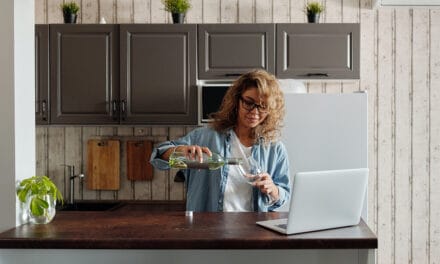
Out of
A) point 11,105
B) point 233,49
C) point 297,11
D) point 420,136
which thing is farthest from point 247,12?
point 11,105

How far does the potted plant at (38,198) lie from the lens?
1.75m

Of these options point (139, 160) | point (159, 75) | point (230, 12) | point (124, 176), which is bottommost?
point (124, 176)

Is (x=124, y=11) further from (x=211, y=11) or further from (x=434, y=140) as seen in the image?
(x=434, y=140)

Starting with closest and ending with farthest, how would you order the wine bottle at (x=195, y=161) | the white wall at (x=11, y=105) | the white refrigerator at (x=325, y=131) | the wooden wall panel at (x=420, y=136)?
1. the white wall at (x=11, y=105)
2. the wine bottle at (x=195, y=161)
3. the white refrigerator at (x=325, y=131)
4. the wooden wall panel at (x=420, y=136)

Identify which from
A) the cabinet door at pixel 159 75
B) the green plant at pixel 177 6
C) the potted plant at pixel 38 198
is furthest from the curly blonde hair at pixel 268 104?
the green plant at pixel 177 6

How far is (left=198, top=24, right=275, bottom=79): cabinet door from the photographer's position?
338 centimetres

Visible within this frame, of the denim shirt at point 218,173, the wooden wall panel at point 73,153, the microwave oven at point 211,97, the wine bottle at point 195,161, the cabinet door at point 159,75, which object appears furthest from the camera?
the wooden wall panel at point 73,153

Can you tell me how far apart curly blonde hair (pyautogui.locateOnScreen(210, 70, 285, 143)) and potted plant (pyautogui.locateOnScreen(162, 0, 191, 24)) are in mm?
1412

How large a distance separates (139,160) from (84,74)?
2.48ft

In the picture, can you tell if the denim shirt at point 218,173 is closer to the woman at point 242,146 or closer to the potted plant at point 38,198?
the woman at point 242,146

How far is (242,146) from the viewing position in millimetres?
2223

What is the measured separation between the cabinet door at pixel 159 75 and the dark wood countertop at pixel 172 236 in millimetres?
1656

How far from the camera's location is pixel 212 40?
341cm

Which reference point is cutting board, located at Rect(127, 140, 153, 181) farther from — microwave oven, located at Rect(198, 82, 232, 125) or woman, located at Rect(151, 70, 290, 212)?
woman, located at Rect(151, 70, 290, 212)
